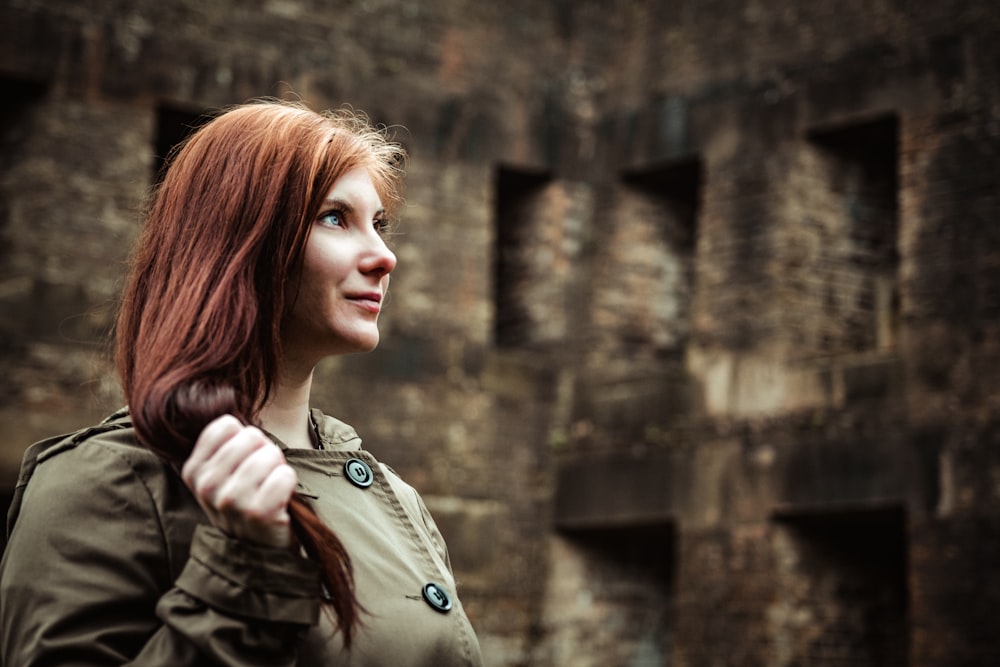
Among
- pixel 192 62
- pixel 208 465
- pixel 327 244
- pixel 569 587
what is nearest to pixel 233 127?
pixel 327 244

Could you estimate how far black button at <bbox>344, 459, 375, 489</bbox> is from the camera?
203cm

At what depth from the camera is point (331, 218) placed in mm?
2020

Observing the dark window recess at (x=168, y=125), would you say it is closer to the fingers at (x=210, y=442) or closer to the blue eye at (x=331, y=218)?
the blue eye at (x=331, y=218)

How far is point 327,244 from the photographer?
200cm

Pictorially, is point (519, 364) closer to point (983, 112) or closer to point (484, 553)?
point (484, 553)

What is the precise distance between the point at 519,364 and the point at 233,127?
983cm

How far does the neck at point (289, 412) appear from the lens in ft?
6.63

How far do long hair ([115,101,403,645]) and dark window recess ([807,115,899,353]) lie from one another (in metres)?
9.08

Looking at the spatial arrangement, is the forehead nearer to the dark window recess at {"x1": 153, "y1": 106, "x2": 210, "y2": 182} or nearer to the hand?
the hand

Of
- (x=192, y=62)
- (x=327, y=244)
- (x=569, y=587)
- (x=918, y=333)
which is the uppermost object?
(x=192, y=62)

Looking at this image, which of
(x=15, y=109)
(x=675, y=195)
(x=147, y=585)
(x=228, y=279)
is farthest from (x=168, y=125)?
(x=147, y=585)

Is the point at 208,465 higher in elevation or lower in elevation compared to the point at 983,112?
lower

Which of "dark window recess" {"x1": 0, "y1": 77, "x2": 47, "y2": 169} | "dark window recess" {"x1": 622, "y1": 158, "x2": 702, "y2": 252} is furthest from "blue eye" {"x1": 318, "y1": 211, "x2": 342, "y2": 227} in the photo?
"dark window recess" {"x1": 622, "y1": 158, "x2": 702, "y2": 252}

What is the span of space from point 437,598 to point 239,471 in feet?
1.51
